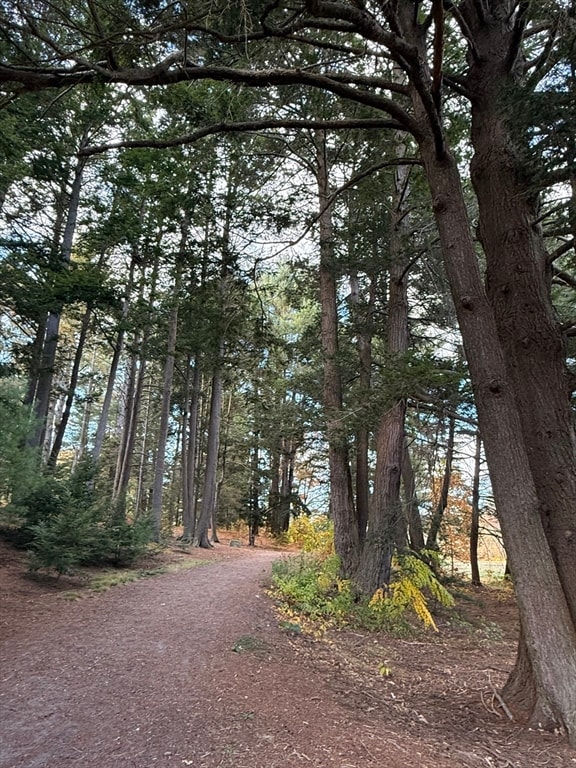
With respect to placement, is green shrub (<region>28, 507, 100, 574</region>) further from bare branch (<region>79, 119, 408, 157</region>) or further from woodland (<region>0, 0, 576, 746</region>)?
bare branch (<region>79, 119, 408, 157</region>)

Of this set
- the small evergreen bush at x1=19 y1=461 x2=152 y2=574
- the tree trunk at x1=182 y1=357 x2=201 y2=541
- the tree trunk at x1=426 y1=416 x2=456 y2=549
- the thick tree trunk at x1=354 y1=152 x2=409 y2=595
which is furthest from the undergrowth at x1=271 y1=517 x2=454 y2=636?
the tree trunk at x1=182 y1=357 x2=201 y2=541

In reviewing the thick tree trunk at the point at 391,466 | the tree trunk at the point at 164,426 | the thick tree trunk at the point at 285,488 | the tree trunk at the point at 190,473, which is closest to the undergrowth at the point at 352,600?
the thick tree trunk at the point at 391,466

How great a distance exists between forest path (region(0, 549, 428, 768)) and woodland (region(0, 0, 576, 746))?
1.57 metres

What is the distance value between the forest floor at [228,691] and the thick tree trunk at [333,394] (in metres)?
1.83

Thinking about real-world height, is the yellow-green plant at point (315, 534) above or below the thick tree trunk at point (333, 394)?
below

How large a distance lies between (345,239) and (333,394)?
2981 millimetres

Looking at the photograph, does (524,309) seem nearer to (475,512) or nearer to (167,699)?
(167,699)

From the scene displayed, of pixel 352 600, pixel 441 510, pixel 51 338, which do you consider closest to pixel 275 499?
pixel 441 510

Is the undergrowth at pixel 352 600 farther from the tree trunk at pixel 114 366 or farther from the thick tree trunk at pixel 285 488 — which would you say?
the thick tree trunk at pixel 285 488

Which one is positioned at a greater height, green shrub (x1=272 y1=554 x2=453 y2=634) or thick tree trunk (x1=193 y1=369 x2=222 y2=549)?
thick tree trunk (x1=193 y1=369 x2=222 y2=549)

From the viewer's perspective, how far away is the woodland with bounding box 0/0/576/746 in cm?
336

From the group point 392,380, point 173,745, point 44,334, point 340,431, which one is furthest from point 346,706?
point 44,334

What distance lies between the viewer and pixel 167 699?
10.9ft

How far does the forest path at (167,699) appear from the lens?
2.60m
